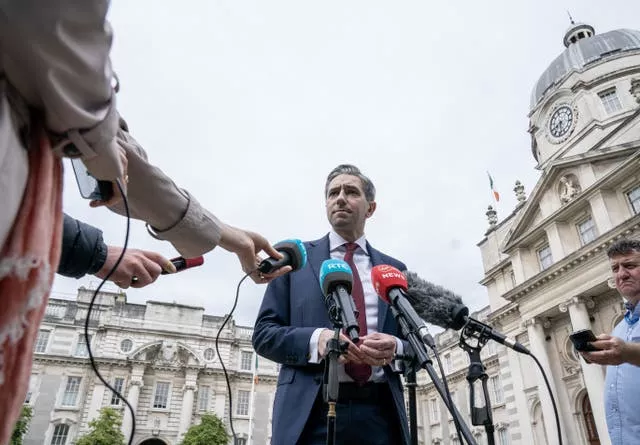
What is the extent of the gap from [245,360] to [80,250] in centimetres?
3629

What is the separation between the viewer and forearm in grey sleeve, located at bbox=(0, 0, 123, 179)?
1019mm

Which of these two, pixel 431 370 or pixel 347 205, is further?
pixel 347 205

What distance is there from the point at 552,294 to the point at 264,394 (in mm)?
24344

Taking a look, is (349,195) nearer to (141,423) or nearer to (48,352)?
(141,423)

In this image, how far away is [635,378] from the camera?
11.9 feet

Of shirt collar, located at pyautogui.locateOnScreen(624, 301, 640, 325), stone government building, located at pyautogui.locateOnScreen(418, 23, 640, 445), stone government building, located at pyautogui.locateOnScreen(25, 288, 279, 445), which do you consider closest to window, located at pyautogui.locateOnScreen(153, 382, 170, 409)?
stone government building, located at pyautogui.locateOnScreen(25, 288, 279, 445)

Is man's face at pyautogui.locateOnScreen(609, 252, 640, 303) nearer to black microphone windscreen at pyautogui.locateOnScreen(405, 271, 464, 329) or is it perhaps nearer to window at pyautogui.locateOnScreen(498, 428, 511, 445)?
black microphone windscreen at pyautogui.locateOnScreen(405, 271, 464, 329)

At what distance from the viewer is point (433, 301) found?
3.29m

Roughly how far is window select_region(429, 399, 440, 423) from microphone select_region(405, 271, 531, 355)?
37.1 meters

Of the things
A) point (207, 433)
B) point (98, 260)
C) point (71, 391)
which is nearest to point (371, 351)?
point (98, 260)

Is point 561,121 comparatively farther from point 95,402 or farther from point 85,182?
point 95,402

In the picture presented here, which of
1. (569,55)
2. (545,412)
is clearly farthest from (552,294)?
(569,55)

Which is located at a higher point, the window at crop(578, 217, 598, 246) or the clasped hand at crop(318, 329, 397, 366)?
the window at crop(578, 217, 598, 246)

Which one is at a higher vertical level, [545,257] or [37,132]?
[545,257]
